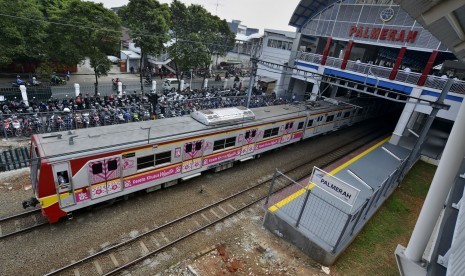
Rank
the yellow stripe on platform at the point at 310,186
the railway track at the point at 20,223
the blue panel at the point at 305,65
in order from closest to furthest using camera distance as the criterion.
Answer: the railway track at the point at 20,223 < the yellow stripe on platform at the point at 310,186 < the blue panel at the point at 305,65

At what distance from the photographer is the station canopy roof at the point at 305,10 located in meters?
29.0

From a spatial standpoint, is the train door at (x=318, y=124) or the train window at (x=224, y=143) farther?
the train door at (x=318, y=124)

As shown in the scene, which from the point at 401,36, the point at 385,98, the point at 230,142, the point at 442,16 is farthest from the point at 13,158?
Answer: the point at 401,36

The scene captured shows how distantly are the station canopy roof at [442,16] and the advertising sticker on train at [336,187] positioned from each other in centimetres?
501

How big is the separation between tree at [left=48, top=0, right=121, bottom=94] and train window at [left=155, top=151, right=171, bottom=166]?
13.5 metres

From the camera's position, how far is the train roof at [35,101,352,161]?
29.8 ft

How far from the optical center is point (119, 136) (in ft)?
34.7

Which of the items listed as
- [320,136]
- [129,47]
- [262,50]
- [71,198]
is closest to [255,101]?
[320,136]

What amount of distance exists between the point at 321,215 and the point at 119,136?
8.82 m

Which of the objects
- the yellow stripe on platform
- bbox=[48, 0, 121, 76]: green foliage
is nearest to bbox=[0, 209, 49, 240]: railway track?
the yellow stripe on platform

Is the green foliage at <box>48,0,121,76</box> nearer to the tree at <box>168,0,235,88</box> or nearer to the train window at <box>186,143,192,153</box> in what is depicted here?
the tree at <box>168,0,235,88</box>

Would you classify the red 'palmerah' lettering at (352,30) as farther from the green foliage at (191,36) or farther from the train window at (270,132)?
the train window at (270,132)

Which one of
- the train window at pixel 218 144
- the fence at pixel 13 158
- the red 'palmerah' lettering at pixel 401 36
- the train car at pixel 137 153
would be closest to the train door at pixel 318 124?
the train car at pixel 137 153

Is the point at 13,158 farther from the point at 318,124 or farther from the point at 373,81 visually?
the point at 373,81
